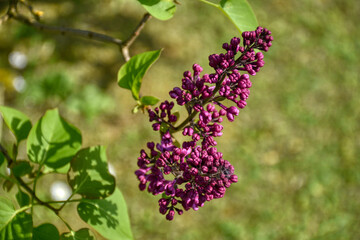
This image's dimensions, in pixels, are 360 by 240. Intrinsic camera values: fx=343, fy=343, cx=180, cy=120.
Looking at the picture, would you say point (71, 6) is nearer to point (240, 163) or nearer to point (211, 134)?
point (240, 163)

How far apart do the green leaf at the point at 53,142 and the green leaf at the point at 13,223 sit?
0.22m

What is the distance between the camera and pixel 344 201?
3.93 metres

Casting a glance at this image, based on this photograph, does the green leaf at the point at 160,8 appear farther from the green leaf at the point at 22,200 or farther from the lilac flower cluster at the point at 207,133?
the green leaf at the point at 22,200

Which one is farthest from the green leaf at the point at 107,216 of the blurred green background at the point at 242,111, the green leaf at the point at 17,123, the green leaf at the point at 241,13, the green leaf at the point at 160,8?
the blurred green background at the point at 242,111

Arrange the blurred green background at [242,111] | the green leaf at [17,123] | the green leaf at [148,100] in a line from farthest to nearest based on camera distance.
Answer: the blurred green background at [242,111] < the green leaf at [17,123] < the green leaf at [148,100]

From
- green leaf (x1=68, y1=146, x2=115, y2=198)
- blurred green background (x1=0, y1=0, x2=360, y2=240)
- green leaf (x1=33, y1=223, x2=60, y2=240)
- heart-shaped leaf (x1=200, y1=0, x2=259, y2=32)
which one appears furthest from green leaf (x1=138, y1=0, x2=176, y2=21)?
blurred green background (x1=0, y1=0, x2=360, y2=240)

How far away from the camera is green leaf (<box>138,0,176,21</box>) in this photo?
1.20 m

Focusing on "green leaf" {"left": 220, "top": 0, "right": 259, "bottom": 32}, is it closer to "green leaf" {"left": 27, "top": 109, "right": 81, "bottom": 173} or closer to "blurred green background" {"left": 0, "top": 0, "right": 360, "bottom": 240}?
"green leaf" {"left": 27, "top": 109, "right": 81, "bottom": 173}

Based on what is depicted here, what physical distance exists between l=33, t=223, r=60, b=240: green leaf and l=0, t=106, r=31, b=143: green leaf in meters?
0.41

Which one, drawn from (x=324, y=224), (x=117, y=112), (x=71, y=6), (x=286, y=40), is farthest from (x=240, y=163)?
(x=71, y=6)

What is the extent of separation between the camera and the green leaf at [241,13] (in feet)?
4.06

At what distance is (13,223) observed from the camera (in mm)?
1208

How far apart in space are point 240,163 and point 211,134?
268 cm

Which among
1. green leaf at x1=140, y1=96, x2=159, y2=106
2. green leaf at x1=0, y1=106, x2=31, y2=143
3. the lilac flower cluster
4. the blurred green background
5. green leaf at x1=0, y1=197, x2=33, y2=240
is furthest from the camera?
the blurred green background
